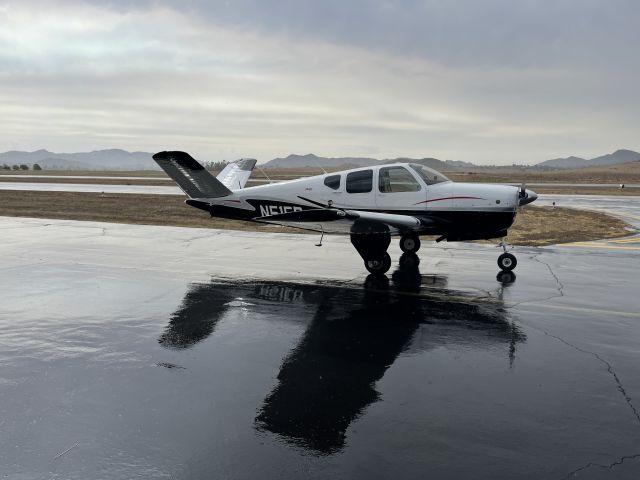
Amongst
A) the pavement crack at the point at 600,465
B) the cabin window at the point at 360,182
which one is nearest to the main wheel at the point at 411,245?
the cabin window at the point at 360,182

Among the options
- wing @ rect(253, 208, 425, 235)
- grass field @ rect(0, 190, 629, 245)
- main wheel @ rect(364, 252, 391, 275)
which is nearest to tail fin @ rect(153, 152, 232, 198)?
wing @ rect(253, 208, 425, 235)

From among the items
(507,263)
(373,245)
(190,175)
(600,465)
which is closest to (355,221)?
(373,245)

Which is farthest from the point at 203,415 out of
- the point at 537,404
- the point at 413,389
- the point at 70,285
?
the point at 70,285

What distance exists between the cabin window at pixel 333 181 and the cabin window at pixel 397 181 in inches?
43.5

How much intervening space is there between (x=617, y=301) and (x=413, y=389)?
240 inches

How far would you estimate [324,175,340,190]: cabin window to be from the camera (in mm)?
13445

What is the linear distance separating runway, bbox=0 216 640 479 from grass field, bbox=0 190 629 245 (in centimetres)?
734

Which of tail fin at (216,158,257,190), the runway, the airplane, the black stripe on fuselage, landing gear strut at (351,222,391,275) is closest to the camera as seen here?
the runway

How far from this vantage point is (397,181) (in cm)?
1298

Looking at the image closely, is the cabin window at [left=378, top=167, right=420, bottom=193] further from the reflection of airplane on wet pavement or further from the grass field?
the grass field

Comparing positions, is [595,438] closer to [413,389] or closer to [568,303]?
[413,389]

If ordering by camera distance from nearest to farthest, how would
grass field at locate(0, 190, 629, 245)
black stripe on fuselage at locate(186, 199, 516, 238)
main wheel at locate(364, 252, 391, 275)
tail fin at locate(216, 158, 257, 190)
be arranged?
black stripe on fuselage at locate(186, 199, 516, 238)
main wheel at locate(364, 252, 391, 275)
tail fin at locate(216, 158, 257, 190)
grass field at locate(0, 190, 629, 245)

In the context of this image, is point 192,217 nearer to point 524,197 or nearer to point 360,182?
point 360,182

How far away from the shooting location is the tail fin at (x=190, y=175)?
42.7 feet
